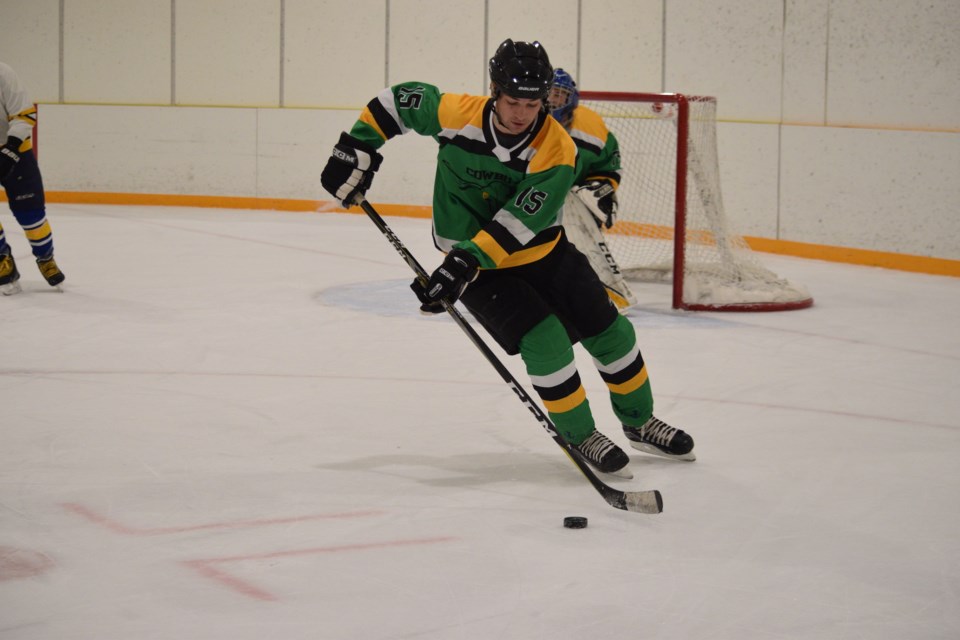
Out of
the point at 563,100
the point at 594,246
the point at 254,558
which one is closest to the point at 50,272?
the point at 594,246

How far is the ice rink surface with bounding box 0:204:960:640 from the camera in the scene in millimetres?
2049

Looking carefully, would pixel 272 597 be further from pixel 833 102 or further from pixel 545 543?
pixel 833 102

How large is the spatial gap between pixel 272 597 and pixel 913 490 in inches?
60.2

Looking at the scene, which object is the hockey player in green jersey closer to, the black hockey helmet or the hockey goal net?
the black hockey helmet

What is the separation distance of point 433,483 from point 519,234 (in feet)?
2.00

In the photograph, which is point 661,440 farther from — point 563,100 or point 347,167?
point 563,100

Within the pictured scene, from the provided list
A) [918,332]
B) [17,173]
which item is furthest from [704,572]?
[17,173]

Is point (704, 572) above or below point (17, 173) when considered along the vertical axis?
below

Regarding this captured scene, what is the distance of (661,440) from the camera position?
2.99m

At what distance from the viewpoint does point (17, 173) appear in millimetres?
5234

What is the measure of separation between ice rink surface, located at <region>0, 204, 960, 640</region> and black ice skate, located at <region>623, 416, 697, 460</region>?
34mm

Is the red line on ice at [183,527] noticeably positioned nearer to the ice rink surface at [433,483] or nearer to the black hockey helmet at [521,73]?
the ice rink surface at [433,483]

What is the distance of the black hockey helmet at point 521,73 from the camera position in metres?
2.61

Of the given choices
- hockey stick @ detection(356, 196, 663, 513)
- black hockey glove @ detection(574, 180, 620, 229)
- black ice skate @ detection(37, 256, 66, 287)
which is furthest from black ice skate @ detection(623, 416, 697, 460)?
black ice skate @ detection(37, 256, 66, 287)
